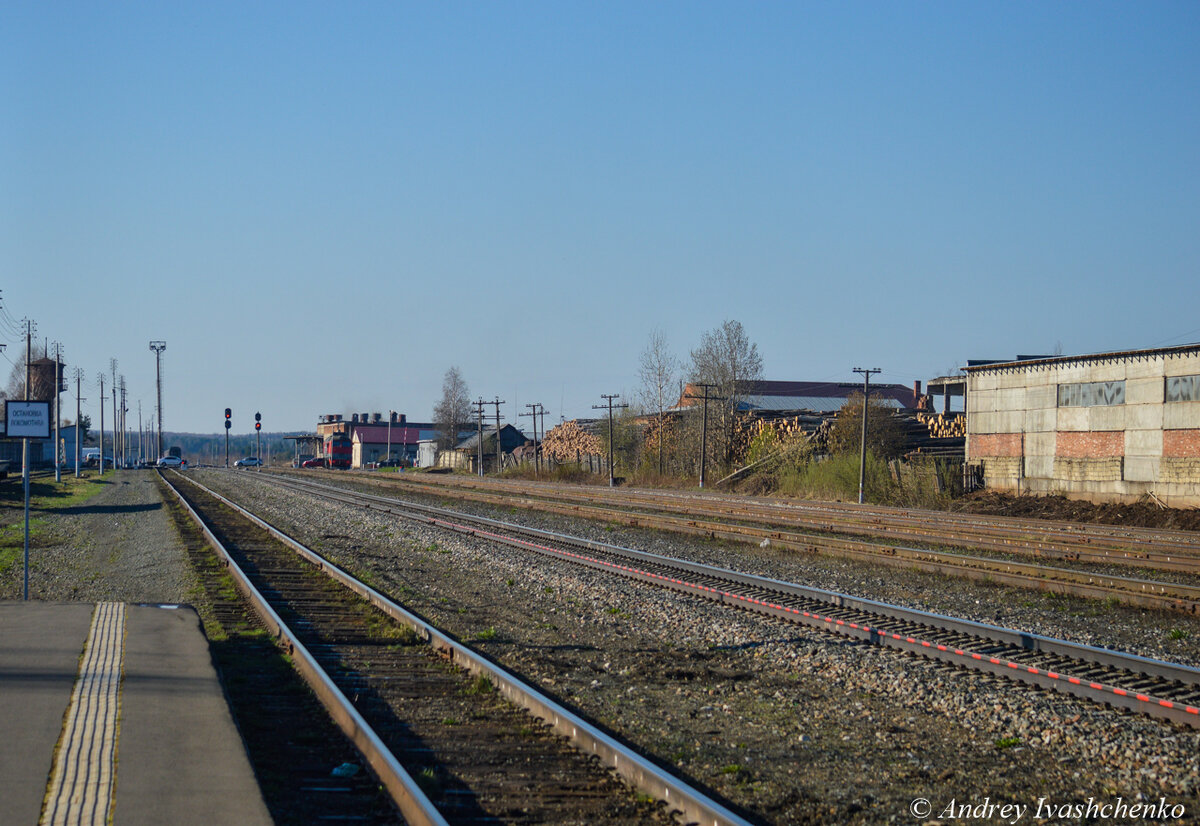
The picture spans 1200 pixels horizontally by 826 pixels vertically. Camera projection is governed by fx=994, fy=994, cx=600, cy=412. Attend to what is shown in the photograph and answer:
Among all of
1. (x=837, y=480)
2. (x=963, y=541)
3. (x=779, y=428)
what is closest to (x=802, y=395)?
(x=779, y=428)

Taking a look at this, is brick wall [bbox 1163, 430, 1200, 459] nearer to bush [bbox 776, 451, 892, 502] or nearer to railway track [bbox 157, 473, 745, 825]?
bush [bbox 776, 451, 892, 502]

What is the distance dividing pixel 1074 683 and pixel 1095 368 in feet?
91.2

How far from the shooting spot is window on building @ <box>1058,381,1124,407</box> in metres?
31.8

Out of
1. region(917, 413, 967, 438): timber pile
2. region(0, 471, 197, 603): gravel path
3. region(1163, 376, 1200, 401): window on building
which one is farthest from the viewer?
region(917, 413, 967, 438): timber pile

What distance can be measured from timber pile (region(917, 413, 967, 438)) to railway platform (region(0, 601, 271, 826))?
4384cm

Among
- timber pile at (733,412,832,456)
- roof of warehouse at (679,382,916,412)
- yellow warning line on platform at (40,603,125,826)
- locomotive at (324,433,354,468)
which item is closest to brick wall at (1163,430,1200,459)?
timber pile at (733,412,832,456)

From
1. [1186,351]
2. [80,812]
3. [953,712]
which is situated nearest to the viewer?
[80,812]

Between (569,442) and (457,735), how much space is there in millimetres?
77208

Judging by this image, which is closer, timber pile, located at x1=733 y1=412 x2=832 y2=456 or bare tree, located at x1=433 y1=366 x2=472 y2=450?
timber pile, located at x1=733 y1=412 x2=832 y2=456

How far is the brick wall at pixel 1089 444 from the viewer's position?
104ft

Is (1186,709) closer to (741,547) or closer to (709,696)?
(709,696)

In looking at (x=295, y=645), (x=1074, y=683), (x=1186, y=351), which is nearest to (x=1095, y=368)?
(x=1186, y=351)

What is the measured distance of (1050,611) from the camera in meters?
12.9

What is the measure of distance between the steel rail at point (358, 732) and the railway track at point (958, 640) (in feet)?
18.0
